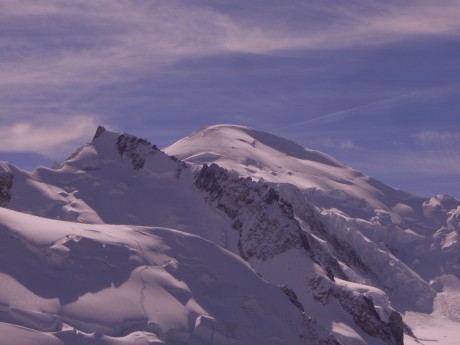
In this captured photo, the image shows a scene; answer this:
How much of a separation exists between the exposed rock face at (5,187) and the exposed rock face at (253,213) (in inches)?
582

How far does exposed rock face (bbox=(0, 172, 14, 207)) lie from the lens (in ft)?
218

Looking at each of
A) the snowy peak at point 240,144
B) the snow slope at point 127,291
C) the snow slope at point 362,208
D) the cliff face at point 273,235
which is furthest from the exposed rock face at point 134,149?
the snowy peak at point 240,144

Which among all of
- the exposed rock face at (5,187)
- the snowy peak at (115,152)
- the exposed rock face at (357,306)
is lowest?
the exposed rock face at (357,306)

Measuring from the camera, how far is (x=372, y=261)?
4577 inches

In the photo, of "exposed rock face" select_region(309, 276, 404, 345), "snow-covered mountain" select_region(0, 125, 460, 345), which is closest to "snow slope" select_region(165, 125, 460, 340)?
"snow-covered mountain" select_region(0, 125, 460, 345)

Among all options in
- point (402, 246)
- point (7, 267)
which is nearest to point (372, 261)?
point (402, 246)

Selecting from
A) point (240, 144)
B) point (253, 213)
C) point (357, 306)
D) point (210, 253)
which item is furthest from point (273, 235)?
point (240, 144)

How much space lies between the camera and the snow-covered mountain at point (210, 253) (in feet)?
131

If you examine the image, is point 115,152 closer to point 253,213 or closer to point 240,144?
point 253,213

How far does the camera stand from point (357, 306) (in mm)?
64125

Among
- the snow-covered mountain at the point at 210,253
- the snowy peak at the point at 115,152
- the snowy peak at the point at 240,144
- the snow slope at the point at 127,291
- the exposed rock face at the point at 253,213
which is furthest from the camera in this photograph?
the snowy peak at the point at 240,144

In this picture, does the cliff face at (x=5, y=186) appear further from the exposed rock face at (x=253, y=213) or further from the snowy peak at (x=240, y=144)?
the snowy peak at (x=240, y=144)

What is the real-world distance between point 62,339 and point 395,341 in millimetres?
33825

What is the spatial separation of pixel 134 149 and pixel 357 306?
23.2m
